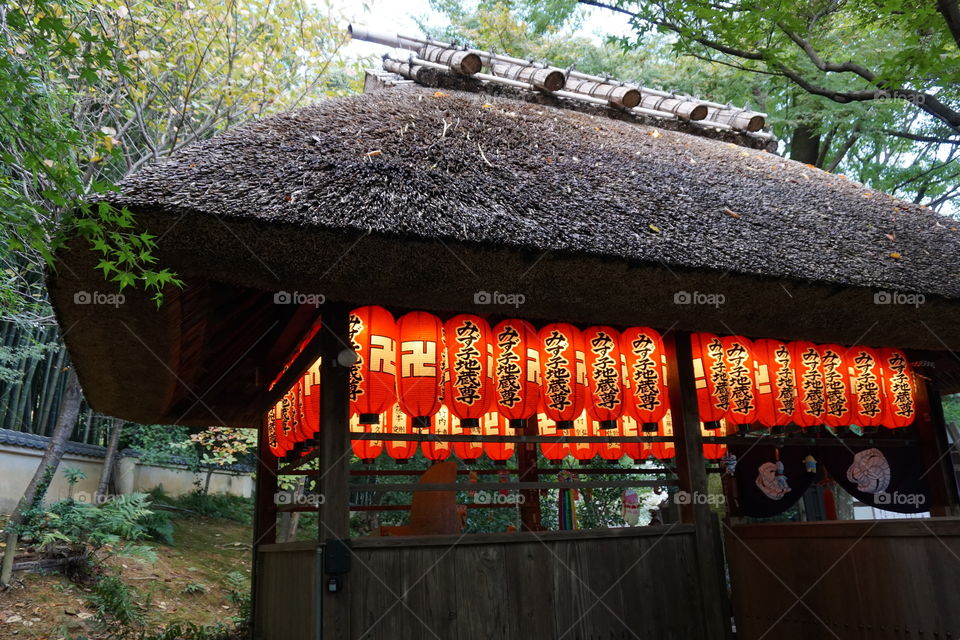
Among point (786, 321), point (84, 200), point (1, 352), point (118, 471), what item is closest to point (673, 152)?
point (786, 321)

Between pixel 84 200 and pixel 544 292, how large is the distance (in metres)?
2.46

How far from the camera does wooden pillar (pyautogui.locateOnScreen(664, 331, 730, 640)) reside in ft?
15.3

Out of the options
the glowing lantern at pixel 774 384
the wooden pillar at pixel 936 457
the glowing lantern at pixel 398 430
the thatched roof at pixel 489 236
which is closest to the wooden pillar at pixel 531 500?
the glowing lantern at pixel 398 430

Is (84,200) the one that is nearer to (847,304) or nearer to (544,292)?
(544,292)

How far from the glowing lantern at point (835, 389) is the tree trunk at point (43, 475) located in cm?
799

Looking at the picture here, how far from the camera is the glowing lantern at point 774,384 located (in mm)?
5504

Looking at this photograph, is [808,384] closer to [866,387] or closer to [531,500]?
[866,387]

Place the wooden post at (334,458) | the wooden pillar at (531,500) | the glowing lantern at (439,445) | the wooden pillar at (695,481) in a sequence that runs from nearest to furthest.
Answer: the wooden post at (334,458) < the wooden pillar at (695,481) < the glowing lantern at (439,445) < the wooden pillar at (531,500)

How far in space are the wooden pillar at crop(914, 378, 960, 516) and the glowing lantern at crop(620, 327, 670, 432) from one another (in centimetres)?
289

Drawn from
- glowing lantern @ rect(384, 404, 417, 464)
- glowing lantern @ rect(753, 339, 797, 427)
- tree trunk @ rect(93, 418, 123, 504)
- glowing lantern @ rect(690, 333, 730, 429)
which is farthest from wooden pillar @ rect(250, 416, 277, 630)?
tree trunk @ rect(93, 418, 123, 504)

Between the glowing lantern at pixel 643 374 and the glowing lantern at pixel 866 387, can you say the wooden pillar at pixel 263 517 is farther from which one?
the glowing lantern at pixel 866 387

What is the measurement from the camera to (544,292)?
4.10 meters

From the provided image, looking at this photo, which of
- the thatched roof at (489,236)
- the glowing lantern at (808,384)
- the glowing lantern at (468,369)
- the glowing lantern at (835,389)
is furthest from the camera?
the glowing lantern at (835,389)

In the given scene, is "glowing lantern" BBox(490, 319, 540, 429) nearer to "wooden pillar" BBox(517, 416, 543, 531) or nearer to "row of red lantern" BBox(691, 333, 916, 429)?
"row of red lantern" BBox(691, 333, 916, 429)
